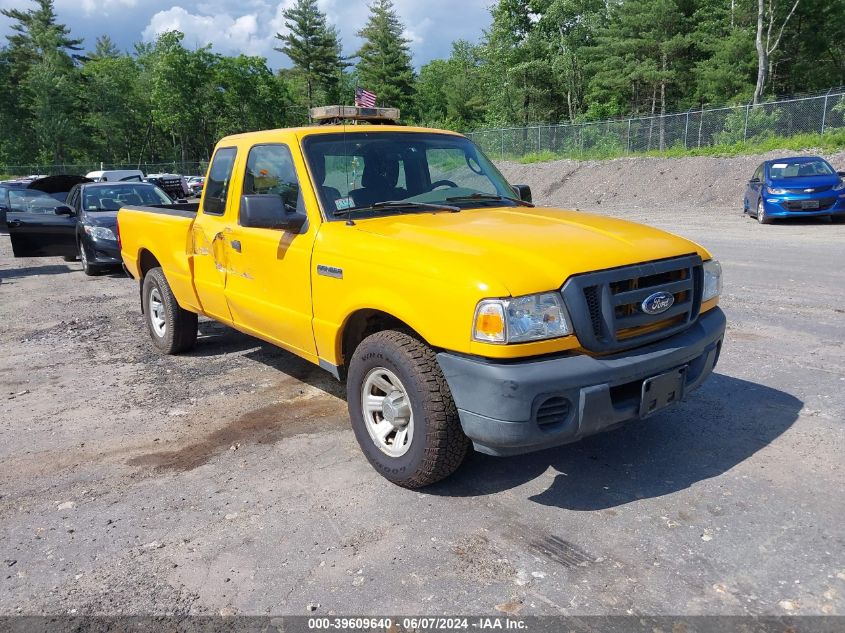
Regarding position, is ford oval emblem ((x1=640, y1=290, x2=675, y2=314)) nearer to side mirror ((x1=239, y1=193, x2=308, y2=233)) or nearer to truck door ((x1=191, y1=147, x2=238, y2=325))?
side mirror ((x1=239, y1=193, x2=308, y2=233))

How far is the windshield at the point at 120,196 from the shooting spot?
12288 millimetres

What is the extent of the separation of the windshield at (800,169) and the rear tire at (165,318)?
1536 cm

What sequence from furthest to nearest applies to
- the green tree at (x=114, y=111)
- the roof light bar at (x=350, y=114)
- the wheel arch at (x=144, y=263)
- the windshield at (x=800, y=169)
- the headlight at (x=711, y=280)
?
the green tree at (x=114, y=111), the windshield at (x=800, y=169), the wheel arch at (x=144, y=263), the roof light bar at (x=350, y=114), the headlight at (x=711, y=280)

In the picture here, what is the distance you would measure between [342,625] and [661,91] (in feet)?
166

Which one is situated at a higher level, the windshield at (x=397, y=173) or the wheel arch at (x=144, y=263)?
the windshield at (x=397, y=173)

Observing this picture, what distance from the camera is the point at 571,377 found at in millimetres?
3018

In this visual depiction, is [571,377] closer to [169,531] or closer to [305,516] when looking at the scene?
[305,516]

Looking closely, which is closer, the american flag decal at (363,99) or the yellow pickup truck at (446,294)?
the yellow pickup truck at (446,294)

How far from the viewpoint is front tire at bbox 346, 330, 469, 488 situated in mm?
3287

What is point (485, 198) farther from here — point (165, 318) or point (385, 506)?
point (165, 318)

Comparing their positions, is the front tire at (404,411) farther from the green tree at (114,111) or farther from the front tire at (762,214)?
the green tree at (114,111)

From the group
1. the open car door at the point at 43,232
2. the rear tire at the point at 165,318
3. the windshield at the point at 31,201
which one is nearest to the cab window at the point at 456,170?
the rear tire at the point at 165,318

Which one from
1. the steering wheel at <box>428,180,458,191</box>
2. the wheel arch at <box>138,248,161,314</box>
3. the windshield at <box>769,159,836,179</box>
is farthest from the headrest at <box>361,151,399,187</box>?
the windshield at <box>769,159,836,179</box>

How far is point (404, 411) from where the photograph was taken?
3.54 m
